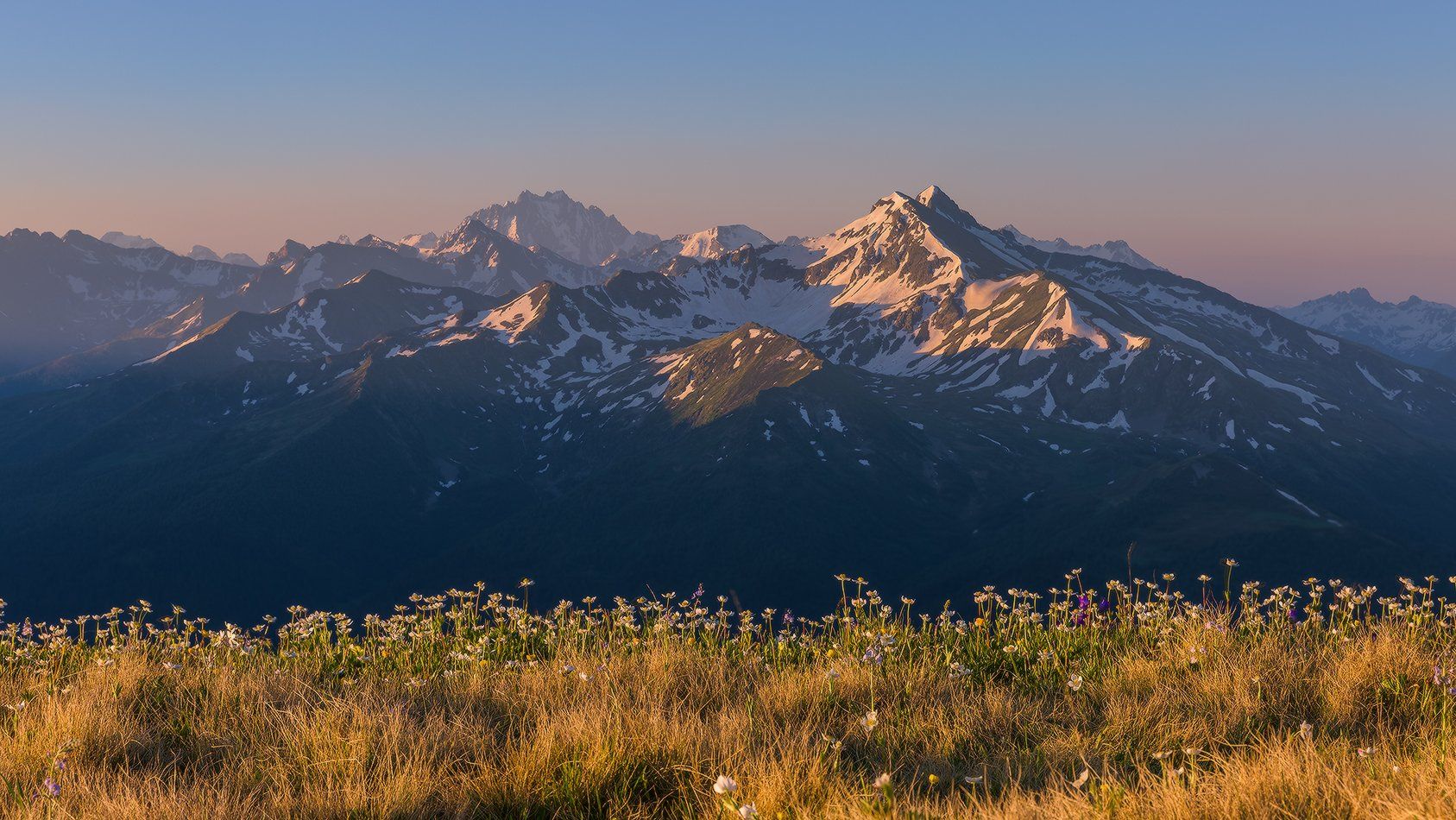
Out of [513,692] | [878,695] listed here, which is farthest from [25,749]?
[878,695]

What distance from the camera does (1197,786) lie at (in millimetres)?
5223

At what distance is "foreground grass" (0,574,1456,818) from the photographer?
5.39 metres

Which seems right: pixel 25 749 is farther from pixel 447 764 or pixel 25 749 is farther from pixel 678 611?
pixel 678 611

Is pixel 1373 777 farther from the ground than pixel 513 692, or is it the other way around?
pixel 1373 777

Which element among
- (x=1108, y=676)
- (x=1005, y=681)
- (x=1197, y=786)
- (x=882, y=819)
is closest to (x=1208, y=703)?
(x=1108, y=676)

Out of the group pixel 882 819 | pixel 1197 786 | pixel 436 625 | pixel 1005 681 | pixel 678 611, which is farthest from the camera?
pixel 678 611

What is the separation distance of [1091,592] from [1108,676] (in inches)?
Result: 70.9

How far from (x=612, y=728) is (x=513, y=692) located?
1.77 meters

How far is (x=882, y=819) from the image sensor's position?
477cm

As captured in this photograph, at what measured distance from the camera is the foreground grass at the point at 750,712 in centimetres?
539

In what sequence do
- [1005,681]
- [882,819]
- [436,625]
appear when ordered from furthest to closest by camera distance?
[436,625], [1005,681], [882,819]

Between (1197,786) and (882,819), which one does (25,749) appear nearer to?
(882,819)

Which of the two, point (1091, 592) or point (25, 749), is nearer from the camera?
point (25, 749)

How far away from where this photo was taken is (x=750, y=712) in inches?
278
